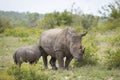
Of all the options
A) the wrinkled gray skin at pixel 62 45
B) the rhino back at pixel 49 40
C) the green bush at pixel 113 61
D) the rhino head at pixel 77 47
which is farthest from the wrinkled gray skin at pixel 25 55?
the green bush at pixel 113 61

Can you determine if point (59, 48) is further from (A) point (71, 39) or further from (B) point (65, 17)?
(B) point (65, 17)

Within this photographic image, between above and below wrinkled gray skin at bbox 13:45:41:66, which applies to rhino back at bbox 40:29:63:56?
above

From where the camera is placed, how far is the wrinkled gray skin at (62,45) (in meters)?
12.8

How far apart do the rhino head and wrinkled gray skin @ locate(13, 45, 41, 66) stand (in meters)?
1.70

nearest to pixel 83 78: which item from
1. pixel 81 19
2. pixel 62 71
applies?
pixel 62 71

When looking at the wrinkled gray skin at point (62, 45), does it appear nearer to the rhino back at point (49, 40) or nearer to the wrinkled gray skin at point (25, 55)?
the rhino back at point (49, 40)

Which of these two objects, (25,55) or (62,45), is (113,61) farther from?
(25,55)

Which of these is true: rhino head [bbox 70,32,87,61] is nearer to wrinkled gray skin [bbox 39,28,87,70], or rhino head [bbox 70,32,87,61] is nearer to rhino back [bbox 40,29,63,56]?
wrinkled gray skin [bbox 39,28,87,70]

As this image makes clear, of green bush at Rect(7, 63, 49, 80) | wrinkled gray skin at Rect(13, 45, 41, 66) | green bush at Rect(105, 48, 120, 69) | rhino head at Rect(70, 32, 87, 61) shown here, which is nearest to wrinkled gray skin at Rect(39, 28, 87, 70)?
rhino head at Rect(70, 32, 87, 61)

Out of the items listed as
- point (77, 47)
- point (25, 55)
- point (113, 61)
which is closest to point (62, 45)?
A: point (77, 47)

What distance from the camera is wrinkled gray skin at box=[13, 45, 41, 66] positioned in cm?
1333

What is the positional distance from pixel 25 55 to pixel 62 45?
1.45 meters

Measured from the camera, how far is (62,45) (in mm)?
13453

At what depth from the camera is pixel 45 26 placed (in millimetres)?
45562
